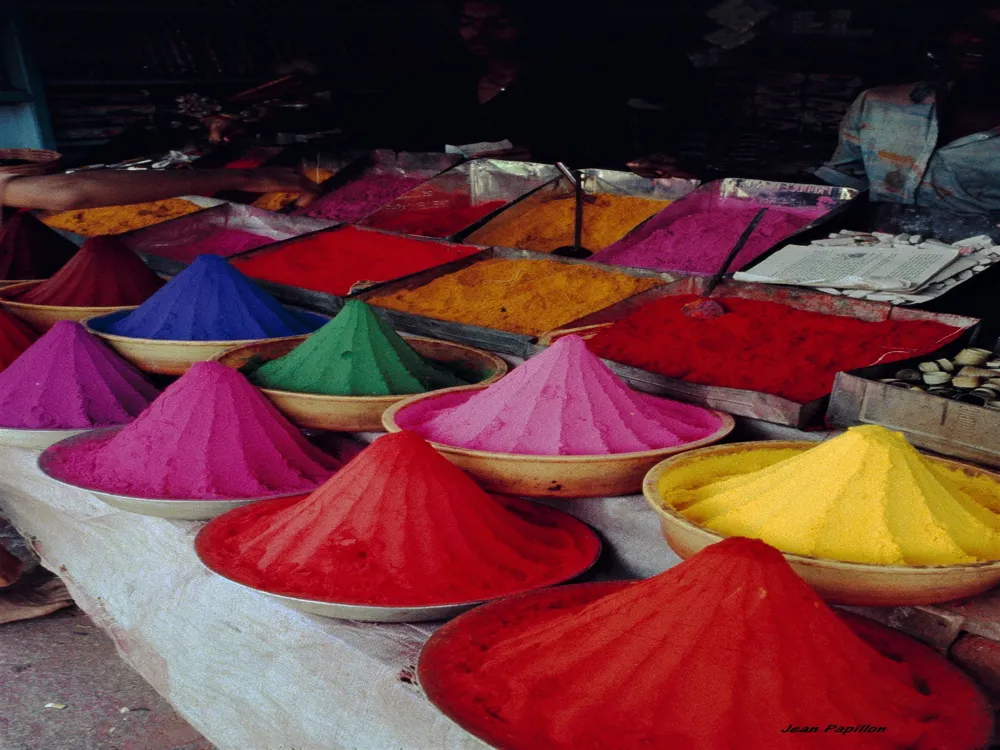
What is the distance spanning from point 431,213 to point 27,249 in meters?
1.13

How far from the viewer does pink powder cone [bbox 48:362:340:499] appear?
1326 millimetres

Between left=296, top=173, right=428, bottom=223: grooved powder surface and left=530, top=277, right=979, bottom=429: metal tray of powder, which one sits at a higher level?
left=296, top=173, right=428, bottom=223: grooved powder surface

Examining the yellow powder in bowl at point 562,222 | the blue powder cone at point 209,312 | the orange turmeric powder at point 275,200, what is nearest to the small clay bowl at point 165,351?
the blue powder cone at point 209,312

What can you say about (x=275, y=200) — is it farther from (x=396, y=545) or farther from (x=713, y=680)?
(x=713, y=680)

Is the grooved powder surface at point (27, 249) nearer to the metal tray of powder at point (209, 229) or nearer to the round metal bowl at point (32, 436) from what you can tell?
the metal tray of powder at point (209, 229)

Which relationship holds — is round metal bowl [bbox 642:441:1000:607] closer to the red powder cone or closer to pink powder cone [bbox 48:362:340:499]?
pink powder cone [bbox 48:362:340:499]

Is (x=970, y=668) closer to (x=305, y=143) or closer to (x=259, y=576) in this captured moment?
(x=259, y=576)

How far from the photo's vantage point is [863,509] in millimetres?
Answer: 962

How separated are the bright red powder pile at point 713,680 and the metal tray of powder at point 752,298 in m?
0.46

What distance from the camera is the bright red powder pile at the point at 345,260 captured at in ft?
7.36

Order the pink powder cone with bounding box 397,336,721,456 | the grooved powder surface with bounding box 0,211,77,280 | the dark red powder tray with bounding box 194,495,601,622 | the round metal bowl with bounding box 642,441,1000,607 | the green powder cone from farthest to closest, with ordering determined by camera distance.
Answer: the grooved powder surface with bounding box 0,211,77,280
the green powder cone
the pink powder cone with bounding box 397,336,721,456
the dark red powder tray with bounding box 194,495,601,622
the round metal bowl with bounding box 642,441,1000,607

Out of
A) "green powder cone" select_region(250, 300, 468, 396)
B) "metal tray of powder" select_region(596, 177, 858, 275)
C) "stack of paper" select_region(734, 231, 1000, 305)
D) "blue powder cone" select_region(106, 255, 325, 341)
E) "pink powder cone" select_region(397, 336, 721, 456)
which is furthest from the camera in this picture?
"metal tray of powder" select_region(596, 177, 858, 275)

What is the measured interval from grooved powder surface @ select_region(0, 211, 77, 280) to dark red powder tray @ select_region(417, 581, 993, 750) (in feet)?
6.60

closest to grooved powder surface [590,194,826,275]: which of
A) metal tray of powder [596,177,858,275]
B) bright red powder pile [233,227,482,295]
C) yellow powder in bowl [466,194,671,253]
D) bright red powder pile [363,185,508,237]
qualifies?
metal tray of powder [596,177,858,275]
